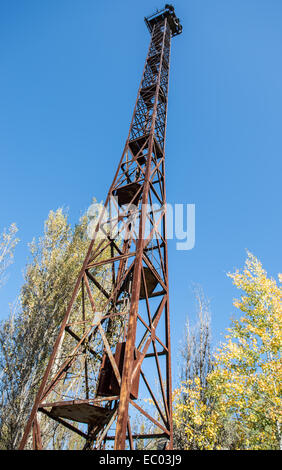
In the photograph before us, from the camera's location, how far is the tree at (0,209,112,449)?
8094 millimetres

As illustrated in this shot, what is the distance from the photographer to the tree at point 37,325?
8.09 m

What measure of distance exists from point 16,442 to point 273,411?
704 cm

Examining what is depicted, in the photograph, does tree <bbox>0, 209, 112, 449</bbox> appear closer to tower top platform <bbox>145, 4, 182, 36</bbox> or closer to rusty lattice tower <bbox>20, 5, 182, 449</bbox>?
rusty lattice tower <bbox>20, 5, 182, 449</bbox>

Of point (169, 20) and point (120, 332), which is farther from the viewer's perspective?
point (169, 20)

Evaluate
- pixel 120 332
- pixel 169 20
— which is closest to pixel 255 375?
pixel 120 332

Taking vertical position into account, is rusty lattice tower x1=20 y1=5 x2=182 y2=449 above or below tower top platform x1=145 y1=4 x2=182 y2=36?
below

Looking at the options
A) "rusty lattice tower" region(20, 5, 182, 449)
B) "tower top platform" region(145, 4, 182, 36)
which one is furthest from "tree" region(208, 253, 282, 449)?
"tower top platform" region(145, 4, 182, 36)

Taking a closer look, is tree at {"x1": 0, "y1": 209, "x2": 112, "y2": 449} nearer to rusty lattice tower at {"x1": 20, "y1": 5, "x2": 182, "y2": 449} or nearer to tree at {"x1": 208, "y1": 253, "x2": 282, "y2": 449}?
rusty lattice tower at {"x1": 20, "y1": 5, "x2": 182, "y2": 449}

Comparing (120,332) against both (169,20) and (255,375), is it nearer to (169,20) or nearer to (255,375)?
(255,375)

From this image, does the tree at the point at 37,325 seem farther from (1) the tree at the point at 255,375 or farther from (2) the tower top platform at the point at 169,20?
(2) the tower top platform at the point at 169,20

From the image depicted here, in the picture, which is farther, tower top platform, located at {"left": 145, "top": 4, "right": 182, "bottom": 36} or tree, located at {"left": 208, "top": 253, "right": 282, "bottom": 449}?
tower top platform, located at {"left": 145, "top": 4, "right": 182, "bottom": 36}

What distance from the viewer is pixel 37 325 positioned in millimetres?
9406

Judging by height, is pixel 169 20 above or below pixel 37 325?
above

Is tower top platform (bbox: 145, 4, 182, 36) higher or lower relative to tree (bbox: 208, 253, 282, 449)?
higher
